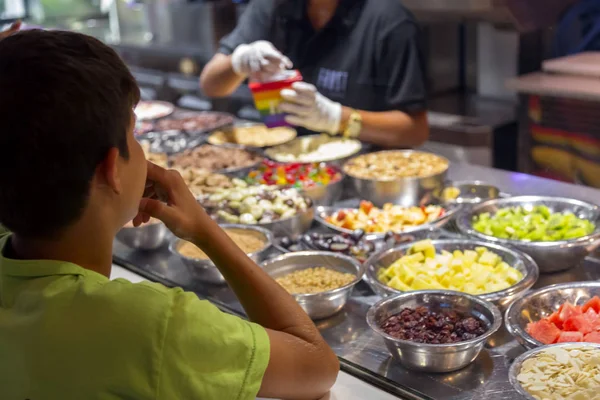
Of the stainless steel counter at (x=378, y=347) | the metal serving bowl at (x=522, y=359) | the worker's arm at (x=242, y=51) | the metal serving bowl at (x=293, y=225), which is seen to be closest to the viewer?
the metal serving bowl at (x=522, y=359)

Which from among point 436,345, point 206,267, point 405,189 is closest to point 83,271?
point 436,345

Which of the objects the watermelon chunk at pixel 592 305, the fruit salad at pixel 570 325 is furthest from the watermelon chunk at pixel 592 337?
the watermelon chunk at pixel 592 305

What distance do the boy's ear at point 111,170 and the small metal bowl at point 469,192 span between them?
1.44 metres

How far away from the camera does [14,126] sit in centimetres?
101

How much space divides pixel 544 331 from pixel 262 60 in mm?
1724

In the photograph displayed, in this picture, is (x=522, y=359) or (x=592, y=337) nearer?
(x=522, y=359)

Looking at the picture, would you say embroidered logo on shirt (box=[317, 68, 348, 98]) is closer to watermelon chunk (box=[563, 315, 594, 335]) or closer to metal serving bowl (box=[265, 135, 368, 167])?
metal serving bowl (box=[265, 135, 368, 167])

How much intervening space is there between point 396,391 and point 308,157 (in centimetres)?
151

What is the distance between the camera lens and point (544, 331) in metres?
1.47

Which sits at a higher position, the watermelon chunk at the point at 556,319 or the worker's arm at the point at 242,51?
the worker's arm at the point at 242,51

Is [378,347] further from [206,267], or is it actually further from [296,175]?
[296,175]

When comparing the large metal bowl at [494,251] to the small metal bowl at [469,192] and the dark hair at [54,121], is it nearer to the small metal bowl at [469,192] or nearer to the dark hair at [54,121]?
the small metal bowl at [469,192]

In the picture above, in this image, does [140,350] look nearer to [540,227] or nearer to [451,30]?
[540,227]

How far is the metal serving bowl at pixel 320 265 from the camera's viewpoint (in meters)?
1.67
